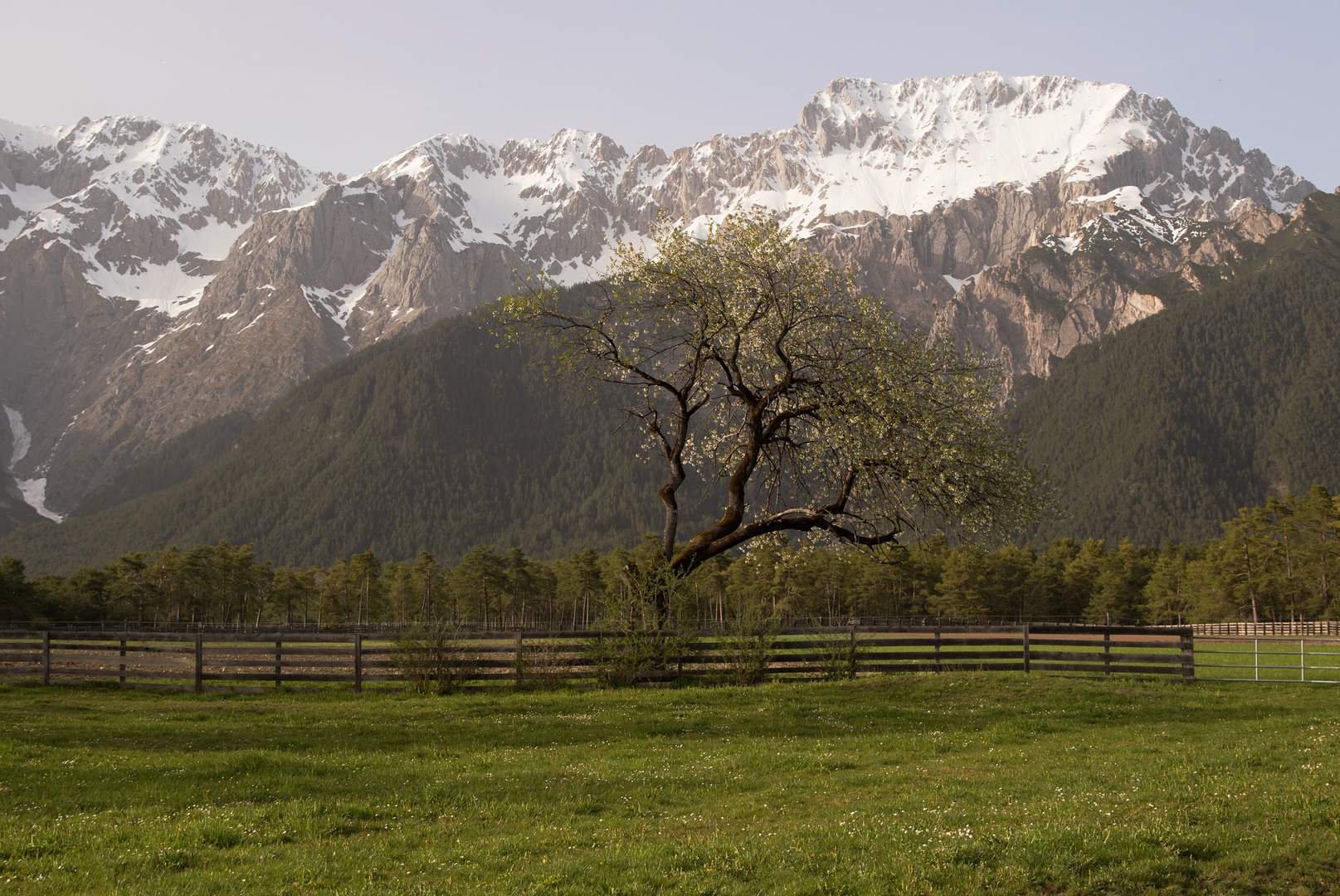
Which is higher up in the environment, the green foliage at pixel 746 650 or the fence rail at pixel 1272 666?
the green foliage at pixel 746 650

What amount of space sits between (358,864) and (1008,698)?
54.0 feet

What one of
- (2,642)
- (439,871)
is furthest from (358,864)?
(2,642)

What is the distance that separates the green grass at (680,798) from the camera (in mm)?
7184

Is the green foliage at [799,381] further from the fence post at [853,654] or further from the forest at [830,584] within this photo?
the forest at [830,584]

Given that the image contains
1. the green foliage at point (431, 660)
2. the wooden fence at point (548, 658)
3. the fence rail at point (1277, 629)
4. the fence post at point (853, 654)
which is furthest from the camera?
the fence rail at point (1277, 629)

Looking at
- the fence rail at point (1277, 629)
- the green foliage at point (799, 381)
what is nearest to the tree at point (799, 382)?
the green foliage at point (799, 381)

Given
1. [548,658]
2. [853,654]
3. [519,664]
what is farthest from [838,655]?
[519,664]

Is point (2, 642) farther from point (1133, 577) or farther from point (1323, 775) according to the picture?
point (1133, 577)

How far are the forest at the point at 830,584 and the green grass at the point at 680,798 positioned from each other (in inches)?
2750

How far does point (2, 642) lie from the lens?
1039 inches

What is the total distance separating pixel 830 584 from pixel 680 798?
105 meters

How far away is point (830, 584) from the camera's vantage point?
4432 inches

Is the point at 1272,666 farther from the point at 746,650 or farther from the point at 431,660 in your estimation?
the point at 431,660

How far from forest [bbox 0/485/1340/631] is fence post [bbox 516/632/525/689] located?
6458 centimetres
